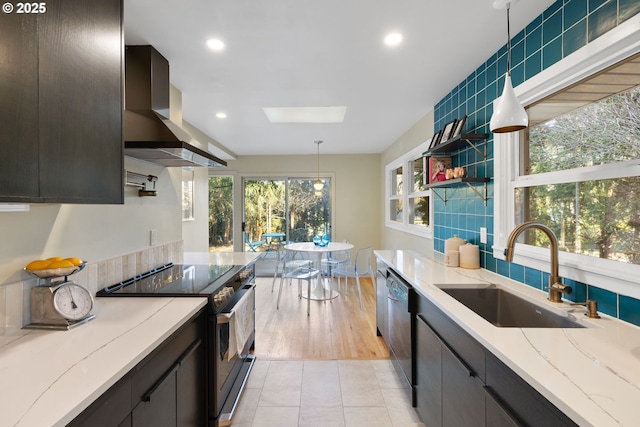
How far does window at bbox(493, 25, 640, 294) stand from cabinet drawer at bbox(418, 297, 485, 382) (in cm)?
64

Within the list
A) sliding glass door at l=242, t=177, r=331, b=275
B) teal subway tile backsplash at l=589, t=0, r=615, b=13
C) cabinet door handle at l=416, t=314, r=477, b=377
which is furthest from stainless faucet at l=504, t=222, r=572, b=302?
sliding glass door at l=242, t=177, r=331, b=275

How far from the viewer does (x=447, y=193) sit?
2939 millimetres

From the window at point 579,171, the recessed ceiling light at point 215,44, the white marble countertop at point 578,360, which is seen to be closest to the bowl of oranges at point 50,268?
the recessed ceiling light at point 215,44

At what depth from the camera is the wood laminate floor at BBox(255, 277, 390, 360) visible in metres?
2.85

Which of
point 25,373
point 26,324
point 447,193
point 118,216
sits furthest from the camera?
point 447,193

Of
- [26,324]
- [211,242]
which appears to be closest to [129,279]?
[26,324]

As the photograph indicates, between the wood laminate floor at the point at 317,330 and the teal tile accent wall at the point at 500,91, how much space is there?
1.23 meters

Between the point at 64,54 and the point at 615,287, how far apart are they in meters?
2.31

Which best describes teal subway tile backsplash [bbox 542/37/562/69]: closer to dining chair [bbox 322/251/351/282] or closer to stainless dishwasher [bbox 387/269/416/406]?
stainless dishwasher [bbox 387/269/416/406]

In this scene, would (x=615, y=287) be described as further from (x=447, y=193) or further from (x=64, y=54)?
(x=64, y=54)

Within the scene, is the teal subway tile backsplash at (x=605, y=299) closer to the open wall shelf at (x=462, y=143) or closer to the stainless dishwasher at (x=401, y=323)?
the stainless dishwasher at (x=401, y=323)

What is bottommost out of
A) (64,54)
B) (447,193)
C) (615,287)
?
(615,287)

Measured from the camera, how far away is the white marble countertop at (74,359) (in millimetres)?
724

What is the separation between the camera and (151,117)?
1879 mm
